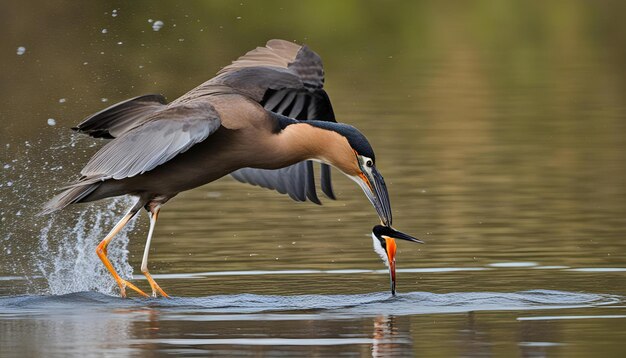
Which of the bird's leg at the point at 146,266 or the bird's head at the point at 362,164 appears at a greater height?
the bird's head at the point at 362,164

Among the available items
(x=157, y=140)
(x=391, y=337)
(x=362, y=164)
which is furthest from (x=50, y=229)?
(x=391, y=337)

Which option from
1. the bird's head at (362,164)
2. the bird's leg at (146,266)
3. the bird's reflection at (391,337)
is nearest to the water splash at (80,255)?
the bird's leg at (146,266)

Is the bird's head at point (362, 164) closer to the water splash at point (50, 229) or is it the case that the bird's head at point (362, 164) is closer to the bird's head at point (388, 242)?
the bird's head at point (388, 242)

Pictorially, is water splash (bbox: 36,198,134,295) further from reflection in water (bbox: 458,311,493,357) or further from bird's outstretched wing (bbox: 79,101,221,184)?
reflection in water (bbox: 458,311,493,357)

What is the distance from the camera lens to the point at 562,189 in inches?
616

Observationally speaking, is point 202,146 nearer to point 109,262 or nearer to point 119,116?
point 119,116

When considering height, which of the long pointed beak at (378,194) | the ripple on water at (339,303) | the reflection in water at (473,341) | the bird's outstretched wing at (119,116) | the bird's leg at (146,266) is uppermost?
the bird's outstretched wing at (119,116)

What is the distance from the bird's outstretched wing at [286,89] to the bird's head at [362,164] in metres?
0.93

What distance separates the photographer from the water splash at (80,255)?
11992 mm

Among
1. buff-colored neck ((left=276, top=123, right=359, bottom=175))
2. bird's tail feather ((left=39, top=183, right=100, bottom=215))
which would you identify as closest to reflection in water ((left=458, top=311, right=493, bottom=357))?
buff-colored neck ((left=276, top=123, right=359, bottom=175))

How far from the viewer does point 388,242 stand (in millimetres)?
10875

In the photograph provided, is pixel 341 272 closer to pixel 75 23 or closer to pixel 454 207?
pixel 454 207

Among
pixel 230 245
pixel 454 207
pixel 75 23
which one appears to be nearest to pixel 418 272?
pixel 230 245

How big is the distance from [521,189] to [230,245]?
3588mm
